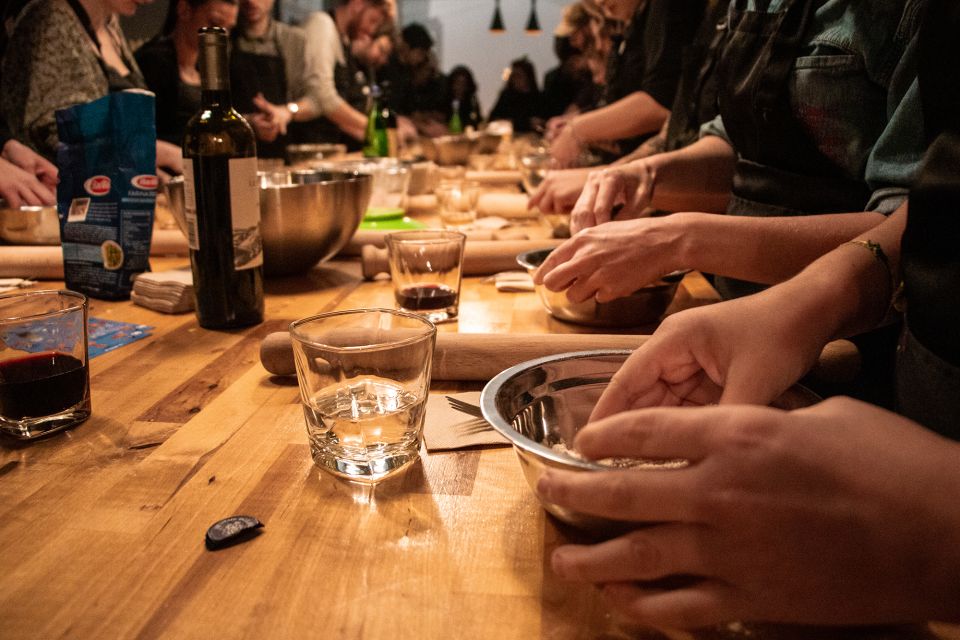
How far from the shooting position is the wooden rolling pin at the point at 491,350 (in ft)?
2.92

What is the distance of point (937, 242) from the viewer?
2.19ft

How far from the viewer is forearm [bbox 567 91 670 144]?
2883 millimetres

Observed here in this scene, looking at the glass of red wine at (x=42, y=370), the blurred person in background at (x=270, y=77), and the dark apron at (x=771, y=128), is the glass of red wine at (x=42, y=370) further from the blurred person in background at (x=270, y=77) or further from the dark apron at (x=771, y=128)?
the blurred person in background at (x=270, y=77)

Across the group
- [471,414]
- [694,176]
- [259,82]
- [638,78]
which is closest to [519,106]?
[259,82]

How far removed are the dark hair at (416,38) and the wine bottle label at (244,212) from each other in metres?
7.43

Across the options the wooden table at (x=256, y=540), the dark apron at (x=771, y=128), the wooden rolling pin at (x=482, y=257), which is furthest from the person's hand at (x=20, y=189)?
the dark apron at (x=771, y=128)

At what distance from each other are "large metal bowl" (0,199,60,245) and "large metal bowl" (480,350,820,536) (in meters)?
1.38

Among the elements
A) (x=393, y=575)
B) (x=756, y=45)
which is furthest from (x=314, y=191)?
(x=393, y=575)

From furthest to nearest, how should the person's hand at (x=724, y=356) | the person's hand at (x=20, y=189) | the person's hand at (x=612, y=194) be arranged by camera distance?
1. the person's hand at (x=20, y=189)
2. the person's hand at (x=612, y=194)
3. the person's hand at (x=724, y=356)

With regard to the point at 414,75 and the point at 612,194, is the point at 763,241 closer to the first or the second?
the point at 612,194

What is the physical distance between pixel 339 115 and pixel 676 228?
4.15 metres

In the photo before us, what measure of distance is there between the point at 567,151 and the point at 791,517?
2663mm

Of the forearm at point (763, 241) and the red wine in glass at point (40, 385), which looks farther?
the forearm at point (763, 241)

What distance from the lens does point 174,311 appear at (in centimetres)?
124
